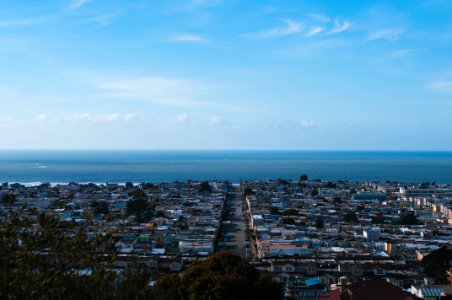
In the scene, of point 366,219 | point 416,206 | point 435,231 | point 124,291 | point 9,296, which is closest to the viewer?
point 9,296

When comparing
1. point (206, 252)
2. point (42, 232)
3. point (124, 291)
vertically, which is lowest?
point (206, 252)

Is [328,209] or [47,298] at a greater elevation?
[47,298]

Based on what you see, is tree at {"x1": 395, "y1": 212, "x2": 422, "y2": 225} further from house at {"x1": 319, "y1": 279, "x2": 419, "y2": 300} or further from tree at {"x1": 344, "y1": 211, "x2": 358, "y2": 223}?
house at {"x1": 319, "y1": 279, "x2": 419, "y2": 300}

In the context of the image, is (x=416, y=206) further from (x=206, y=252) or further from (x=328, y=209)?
(x=206, y=252)

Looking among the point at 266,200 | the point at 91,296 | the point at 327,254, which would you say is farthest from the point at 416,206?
the point at 91,296

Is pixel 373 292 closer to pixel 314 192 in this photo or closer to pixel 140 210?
pixel 140 210

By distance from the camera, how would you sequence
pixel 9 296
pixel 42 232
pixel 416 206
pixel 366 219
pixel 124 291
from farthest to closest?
pixel 416 206 → pixel 366 219 → pixel 124 291 → pixel 42 232 → pixel 9 296

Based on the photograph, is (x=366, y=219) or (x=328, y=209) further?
(x=328, y=209)
